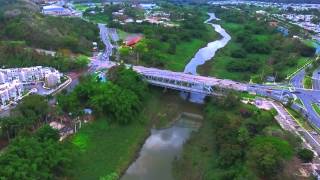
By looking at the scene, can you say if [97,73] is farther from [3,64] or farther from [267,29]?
[267,29]

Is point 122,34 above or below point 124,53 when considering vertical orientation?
below

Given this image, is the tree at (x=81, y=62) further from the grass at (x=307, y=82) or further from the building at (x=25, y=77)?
the grass at (x=307, y=82)

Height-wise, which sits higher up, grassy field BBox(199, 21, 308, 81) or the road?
the road

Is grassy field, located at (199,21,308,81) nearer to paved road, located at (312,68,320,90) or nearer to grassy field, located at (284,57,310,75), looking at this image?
grassy field, located at (284,57,310,75)

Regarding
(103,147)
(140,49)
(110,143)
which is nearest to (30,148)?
(103,147)

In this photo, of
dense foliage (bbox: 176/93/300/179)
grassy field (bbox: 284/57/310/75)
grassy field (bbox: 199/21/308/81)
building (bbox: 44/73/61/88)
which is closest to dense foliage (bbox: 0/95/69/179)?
building (bbox: 44/73/61/88)

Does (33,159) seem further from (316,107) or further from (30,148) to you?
(316,107)
